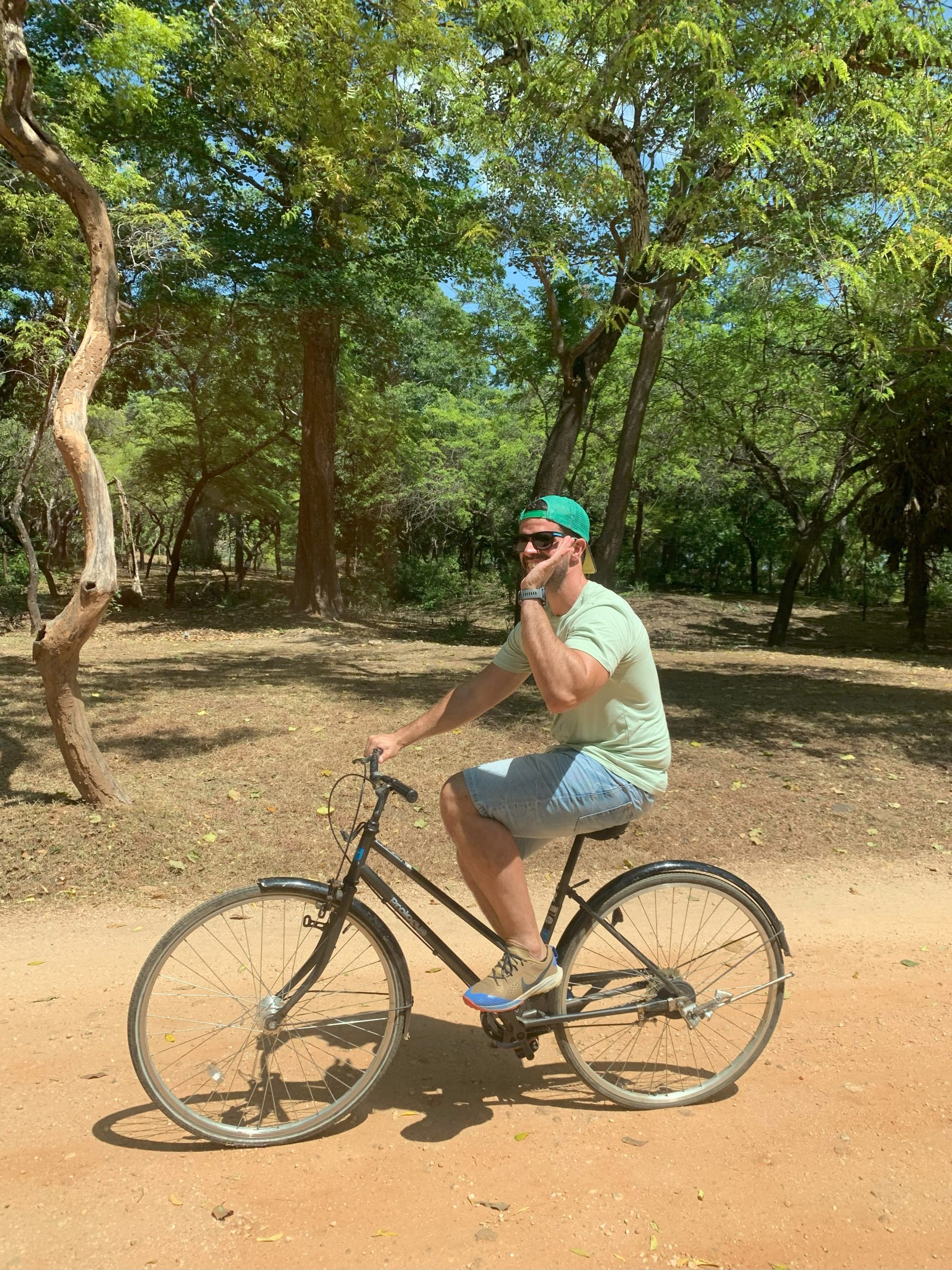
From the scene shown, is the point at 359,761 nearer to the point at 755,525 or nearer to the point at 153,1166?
the point at 153,1166

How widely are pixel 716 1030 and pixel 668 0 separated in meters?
9.14

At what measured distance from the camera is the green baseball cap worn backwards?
9.81ft

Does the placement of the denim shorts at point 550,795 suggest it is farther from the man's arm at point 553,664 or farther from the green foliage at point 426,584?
the green foliage at point 426,584

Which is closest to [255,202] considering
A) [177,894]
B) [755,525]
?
[177,894]

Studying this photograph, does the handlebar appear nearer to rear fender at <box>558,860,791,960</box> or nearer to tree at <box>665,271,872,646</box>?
rear fender at <box>558,860,791,960</box>

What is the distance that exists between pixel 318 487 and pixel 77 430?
564 inches

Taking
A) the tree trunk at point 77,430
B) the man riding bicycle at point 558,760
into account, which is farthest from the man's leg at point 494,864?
the tree trunk at point 77,430

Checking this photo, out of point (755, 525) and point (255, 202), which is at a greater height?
point (255, 202)

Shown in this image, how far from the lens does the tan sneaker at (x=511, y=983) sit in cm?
295

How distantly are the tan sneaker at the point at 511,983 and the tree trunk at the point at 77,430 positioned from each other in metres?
3.68

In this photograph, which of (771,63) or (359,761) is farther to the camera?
(771,63)

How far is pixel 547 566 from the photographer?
9.55 ft

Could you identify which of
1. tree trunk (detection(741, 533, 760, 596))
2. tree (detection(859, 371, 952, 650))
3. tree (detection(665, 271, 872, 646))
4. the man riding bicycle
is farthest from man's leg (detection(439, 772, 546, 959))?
tree trunk (detection(741, 533, 760, 596))

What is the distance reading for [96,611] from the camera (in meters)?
5.71
